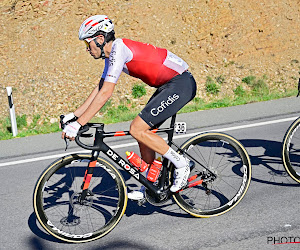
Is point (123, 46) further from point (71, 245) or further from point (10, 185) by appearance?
point (10, 185)

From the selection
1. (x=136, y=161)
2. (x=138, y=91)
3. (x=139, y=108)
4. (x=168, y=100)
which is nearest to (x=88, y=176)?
(x=136, y=161)

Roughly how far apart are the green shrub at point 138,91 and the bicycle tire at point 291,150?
676 centimetres

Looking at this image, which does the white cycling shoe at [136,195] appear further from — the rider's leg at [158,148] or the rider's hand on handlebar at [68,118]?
the rider's hand on handlebar at [68,118]

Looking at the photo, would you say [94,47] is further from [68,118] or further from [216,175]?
[216,175]

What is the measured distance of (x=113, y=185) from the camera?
4680mm

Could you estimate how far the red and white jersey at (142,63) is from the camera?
4180 millimetres

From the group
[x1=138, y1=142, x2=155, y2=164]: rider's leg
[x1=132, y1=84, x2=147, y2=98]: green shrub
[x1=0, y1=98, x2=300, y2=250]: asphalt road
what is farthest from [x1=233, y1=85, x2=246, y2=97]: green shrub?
Result: [x1=138, y1=142, x2=155, y2=164]: rider's leg

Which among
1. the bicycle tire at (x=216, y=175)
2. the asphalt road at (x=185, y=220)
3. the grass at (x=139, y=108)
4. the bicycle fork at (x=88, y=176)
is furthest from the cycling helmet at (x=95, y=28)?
the grass at (x=139, y=108)

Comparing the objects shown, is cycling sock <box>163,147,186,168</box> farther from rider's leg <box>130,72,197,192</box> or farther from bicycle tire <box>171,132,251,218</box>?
bicycle tire <box>171,132,251,218</box>

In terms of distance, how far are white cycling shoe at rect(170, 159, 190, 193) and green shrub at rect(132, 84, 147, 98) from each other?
24.3ft

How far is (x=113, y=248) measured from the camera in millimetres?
A: 4363

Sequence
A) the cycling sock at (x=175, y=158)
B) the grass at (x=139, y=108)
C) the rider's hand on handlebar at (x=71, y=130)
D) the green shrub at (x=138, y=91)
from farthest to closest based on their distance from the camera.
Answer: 1. the green shrub at (x=138, y=91)
2. the grass at (x=139, y=108)
3. the cycling sock at (x=175, y=158)
4. the rider's hand on handlebar at (x=71, y=130)

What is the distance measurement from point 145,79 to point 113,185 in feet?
3.91

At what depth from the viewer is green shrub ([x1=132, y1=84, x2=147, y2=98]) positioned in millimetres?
11906
